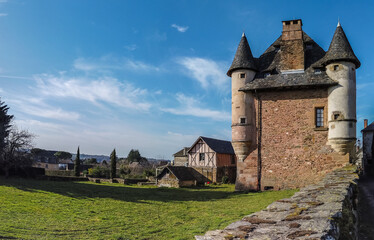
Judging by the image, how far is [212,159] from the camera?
35375mm

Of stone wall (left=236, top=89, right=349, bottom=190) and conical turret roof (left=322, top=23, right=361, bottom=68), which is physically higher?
conical turret roof (left=322, top=23, right=361, bottom=68)

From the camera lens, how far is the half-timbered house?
34562mm

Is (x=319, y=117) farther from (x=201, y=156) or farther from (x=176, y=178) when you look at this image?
(x=201, y=156)

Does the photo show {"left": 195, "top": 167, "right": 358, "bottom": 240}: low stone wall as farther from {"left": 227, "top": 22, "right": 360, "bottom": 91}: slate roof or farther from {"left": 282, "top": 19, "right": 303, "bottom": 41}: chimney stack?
{"left": 282, "top": 19, "right": 303, "bottom": 41}: chimney stack

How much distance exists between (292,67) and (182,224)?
1370 centimetres

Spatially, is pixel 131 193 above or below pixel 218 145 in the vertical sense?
below

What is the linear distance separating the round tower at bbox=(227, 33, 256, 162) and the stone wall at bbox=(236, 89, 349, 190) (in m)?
0.47

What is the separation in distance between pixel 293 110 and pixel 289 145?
7.41ft

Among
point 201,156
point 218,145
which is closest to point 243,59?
point 201,156

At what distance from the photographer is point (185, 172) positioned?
32.2 m

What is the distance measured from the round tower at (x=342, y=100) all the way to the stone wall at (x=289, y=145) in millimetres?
445

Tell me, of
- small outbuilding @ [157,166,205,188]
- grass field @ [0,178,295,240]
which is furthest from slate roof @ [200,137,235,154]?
grass field @ [0,178,295,240]

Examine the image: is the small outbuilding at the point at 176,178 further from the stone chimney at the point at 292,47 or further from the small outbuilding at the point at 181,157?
the stone chimney at the point at 292,47

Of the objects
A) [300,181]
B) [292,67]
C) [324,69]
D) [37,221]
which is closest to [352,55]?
[324,69]
